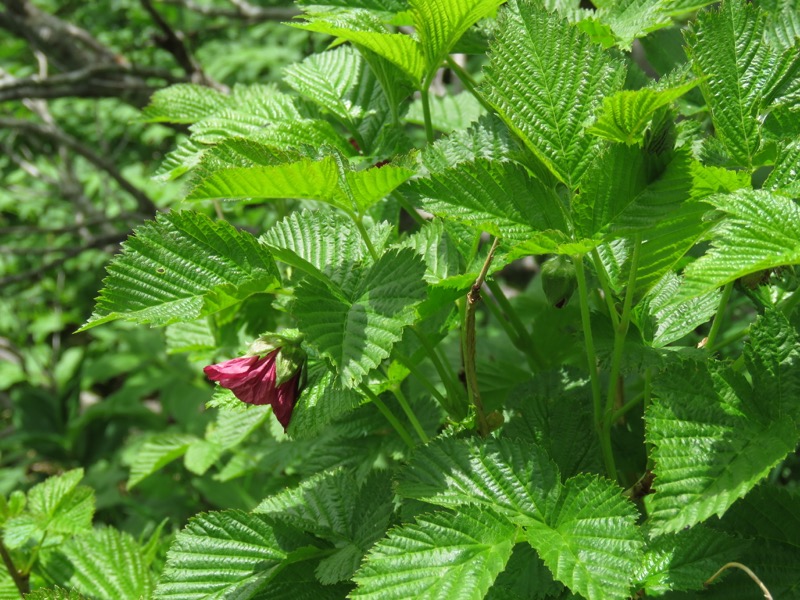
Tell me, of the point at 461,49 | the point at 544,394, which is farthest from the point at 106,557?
the point at 461,49

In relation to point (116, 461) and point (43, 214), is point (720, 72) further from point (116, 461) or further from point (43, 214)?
point (43, 214)

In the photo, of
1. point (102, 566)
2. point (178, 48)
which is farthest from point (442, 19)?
point (178, 48)

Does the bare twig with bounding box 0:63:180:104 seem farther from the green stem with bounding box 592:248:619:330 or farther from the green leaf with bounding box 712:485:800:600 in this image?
the green leaf with bounding box 712:485:800:600

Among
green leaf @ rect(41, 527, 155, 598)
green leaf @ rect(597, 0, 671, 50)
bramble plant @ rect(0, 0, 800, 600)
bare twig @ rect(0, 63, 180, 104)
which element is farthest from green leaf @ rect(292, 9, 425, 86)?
bare twig @ rect(0, 63, 180, 104)

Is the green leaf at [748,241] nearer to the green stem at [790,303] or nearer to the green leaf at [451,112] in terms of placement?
the green stem at [790,303]

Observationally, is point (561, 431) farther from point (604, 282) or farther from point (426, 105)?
point (426, 105)

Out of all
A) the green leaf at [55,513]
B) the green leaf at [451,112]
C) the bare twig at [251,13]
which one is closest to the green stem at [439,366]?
the green leaf at [451,112]
